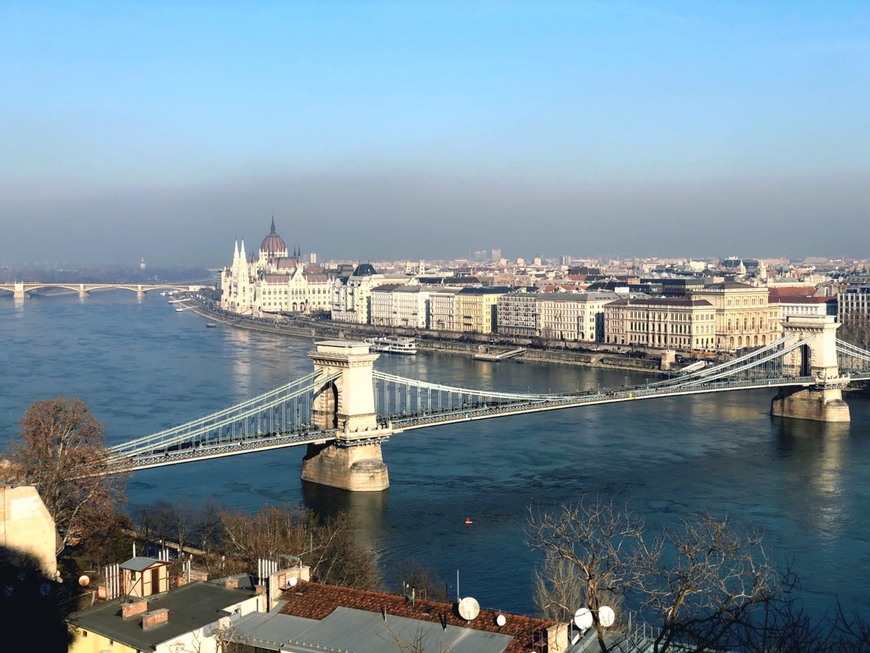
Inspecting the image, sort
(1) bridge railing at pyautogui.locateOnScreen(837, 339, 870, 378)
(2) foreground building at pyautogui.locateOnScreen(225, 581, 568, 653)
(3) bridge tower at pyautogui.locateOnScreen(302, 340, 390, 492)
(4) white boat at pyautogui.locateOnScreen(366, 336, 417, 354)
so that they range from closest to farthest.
Answer: (2) foreground building at pyautogui.locateOnScreen(225, 581, 568, 653) → (3) bridge tower at pyautogui.locateOnScreen(302, 340, 390, 492) → (1) bridge railing at pyautogui.locateOnScreen(837, 339, 870, 378) → (4) white boat at pyautogui.locateOnScreen(366, 336, 417, 354)

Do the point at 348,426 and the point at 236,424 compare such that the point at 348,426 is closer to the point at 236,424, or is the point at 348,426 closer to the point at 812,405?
the point at 236,424

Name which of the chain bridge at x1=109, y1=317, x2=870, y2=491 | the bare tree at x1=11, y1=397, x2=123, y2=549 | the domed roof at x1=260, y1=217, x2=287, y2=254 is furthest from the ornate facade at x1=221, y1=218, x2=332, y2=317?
the bare tree at x1=11, y1=397, x2=123, y2=549

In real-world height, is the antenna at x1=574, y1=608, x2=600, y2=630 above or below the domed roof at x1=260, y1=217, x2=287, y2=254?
below

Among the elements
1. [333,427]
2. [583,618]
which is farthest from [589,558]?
[333,427]

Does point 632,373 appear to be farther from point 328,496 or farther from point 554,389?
point 328,496

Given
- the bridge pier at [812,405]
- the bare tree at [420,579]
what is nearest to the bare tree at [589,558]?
the bare tree at [420,579]

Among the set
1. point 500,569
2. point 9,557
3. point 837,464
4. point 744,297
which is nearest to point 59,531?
point 9,557

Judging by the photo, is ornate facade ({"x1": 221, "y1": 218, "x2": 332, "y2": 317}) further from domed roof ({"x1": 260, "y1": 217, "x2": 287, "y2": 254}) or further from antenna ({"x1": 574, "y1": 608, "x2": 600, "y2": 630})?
antenna ({"x1": 574, "y1": 608, "x2": 600, "y2": 630})
